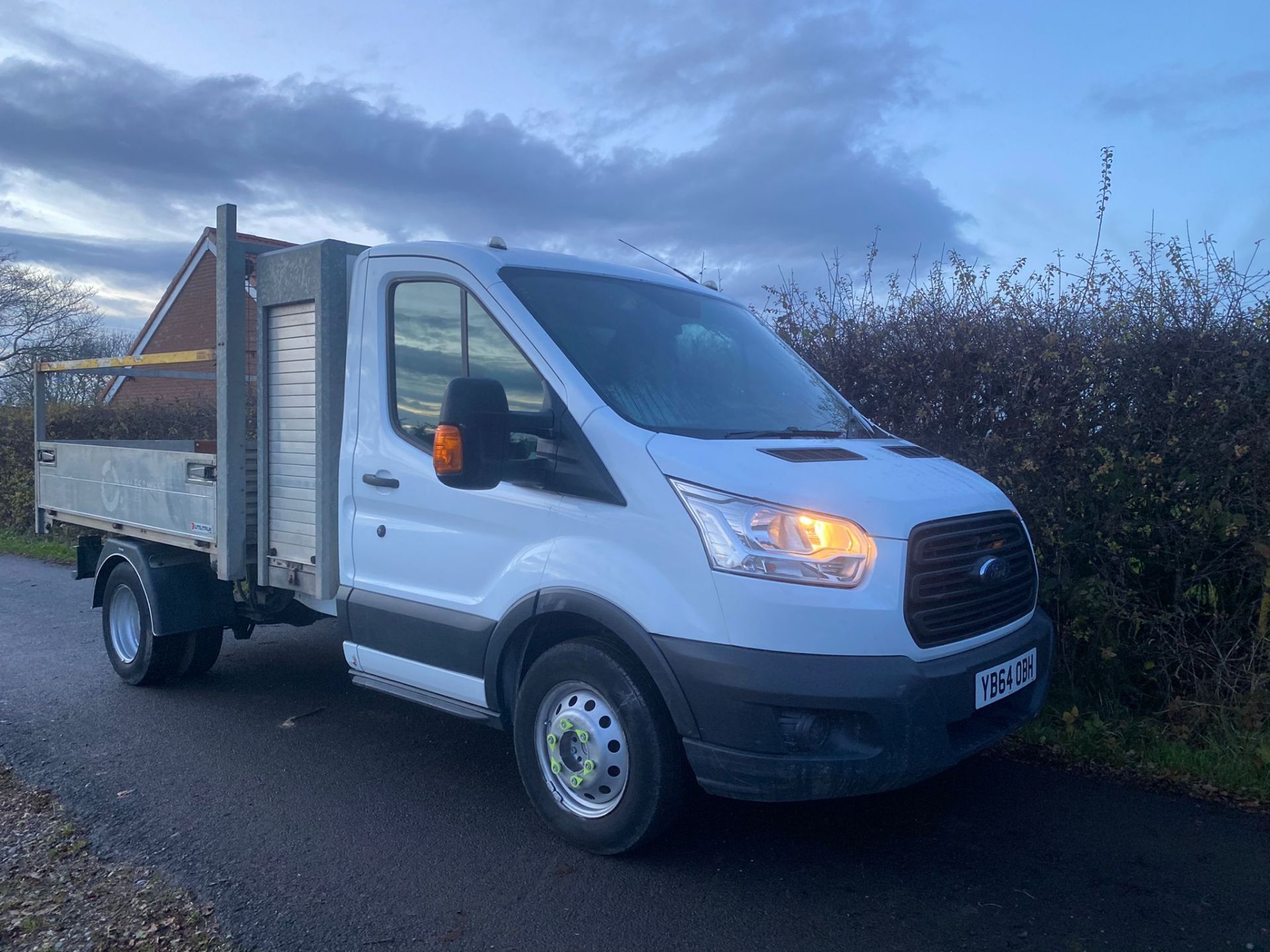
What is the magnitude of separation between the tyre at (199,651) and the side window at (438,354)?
→ 290 cm

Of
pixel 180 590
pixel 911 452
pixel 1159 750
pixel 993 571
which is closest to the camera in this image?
pixel 993 571

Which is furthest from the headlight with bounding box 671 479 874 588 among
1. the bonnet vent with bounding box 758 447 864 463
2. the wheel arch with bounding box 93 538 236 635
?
the wheel arch with bounding box 93 538 236 635

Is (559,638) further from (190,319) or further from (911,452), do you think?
(190,319)

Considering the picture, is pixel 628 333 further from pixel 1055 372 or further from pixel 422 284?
pixel 1055 372

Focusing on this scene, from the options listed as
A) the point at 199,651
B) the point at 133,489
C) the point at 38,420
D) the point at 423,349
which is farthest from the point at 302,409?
the point at 38,420

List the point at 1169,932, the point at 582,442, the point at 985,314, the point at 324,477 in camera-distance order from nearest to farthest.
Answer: the point at 1169,932 → the point at 582,442 → the point at 324,477 → the point at 985,314

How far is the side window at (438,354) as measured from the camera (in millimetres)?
4109

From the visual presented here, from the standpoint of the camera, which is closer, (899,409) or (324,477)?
(324,477)

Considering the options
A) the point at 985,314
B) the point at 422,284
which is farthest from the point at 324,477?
the point at 985,314

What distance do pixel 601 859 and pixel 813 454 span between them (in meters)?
1.82

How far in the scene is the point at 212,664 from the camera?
6691mm

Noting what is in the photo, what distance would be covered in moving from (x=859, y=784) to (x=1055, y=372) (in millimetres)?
3052

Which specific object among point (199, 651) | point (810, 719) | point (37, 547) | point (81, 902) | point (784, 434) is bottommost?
point (37, 547)

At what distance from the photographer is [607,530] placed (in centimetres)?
366
